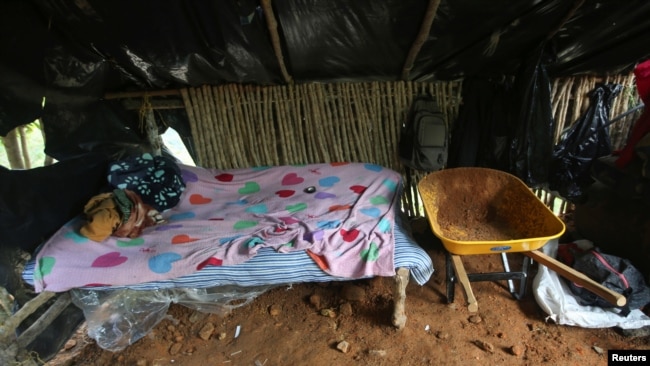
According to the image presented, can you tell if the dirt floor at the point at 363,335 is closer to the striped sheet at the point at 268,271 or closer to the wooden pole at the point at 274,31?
the striped sheet at the point at 268,271

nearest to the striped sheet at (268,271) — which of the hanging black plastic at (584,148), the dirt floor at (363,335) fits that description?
the dirt floor at (363,335)

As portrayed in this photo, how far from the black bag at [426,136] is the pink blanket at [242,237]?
29cm

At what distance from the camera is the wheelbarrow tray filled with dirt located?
2.17 meters

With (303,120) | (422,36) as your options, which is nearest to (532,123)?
(422,36)

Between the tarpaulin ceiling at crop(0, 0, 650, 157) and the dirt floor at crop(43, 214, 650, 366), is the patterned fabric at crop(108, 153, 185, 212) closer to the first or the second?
the tarpaulin ceiling at crop(0, 0, 650, 157)

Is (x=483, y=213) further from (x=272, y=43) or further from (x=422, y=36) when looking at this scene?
(x=272, y=43)

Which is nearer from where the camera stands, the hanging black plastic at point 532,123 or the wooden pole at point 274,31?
the wooden pole at point 274,31

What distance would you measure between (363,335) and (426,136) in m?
1.63

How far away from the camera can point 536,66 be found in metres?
2.49

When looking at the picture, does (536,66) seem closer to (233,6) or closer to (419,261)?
(419,261)

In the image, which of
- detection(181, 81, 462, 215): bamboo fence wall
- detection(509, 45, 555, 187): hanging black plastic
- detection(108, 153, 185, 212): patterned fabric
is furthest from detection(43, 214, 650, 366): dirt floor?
detection(181, 81, 462, 215): bamboo fence wall

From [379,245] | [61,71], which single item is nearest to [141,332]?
[379,245]

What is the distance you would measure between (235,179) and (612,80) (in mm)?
3363

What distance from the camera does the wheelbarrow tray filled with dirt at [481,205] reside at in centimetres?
217
